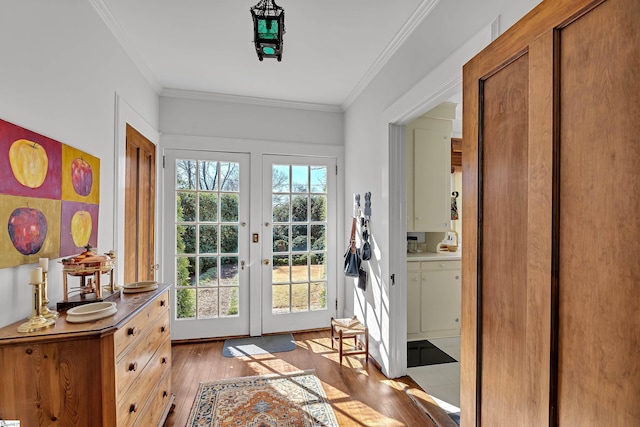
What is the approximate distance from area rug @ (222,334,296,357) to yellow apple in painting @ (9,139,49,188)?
2.16m

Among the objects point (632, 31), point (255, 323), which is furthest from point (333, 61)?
point (255, 323)

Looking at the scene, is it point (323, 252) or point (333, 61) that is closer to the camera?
point (333, 61)

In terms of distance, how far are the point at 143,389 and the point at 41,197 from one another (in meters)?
1.05

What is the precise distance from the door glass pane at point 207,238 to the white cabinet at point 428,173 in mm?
1876

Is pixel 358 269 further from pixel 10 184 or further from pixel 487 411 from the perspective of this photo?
pixel 10 184

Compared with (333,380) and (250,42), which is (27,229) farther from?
(333,380)

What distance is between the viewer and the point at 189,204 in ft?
10.4

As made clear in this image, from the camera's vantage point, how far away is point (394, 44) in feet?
7.39

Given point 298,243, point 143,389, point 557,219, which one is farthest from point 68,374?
point 298,243

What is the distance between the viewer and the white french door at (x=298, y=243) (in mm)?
3344

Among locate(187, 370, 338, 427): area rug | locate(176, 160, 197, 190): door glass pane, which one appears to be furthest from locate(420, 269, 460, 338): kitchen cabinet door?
Result: locate(176, 160, 197, 190): door glass pane

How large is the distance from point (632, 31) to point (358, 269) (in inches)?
96.8

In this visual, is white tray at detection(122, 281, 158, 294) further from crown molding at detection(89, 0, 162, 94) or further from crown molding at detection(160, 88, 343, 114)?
crown molding at detection(160, 88, 343, 114)

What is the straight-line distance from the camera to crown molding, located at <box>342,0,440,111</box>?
1.84 metres
